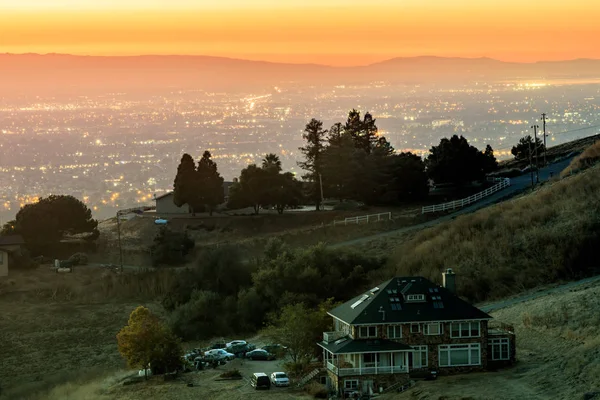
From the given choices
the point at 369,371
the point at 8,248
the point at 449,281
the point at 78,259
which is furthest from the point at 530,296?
the point at 8,248

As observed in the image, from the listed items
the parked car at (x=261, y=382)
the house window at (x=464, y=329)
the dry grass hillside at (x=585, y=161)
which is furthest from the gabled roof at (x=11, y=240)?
the house window at (x=464, y=329)

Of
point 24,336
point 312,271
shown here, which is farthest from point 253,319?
point 24,336

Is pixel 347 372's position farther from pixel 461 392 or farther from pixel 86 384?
pixel 86 384

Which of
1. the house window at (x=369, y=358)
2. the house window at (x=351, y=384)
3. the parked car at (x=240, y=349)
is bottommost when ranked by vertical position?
the parked car at (x=240, y=349)

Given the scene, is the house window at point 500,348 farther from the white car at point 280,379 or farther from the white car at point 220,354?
the white car at point 220,354

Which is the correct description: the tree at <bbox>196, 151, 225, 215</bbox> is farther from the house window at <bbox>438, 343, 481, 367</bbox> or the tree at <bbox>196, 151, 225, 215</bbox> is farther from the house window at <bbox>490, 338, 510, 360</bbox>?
the house window at <bbox>490, 338, 510, 360</bbox>

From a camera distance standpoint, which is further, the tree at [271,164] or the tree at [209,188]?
the tree at [271,164]

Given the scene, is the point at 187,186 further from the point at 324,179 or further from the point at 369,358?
the point at 369,358
